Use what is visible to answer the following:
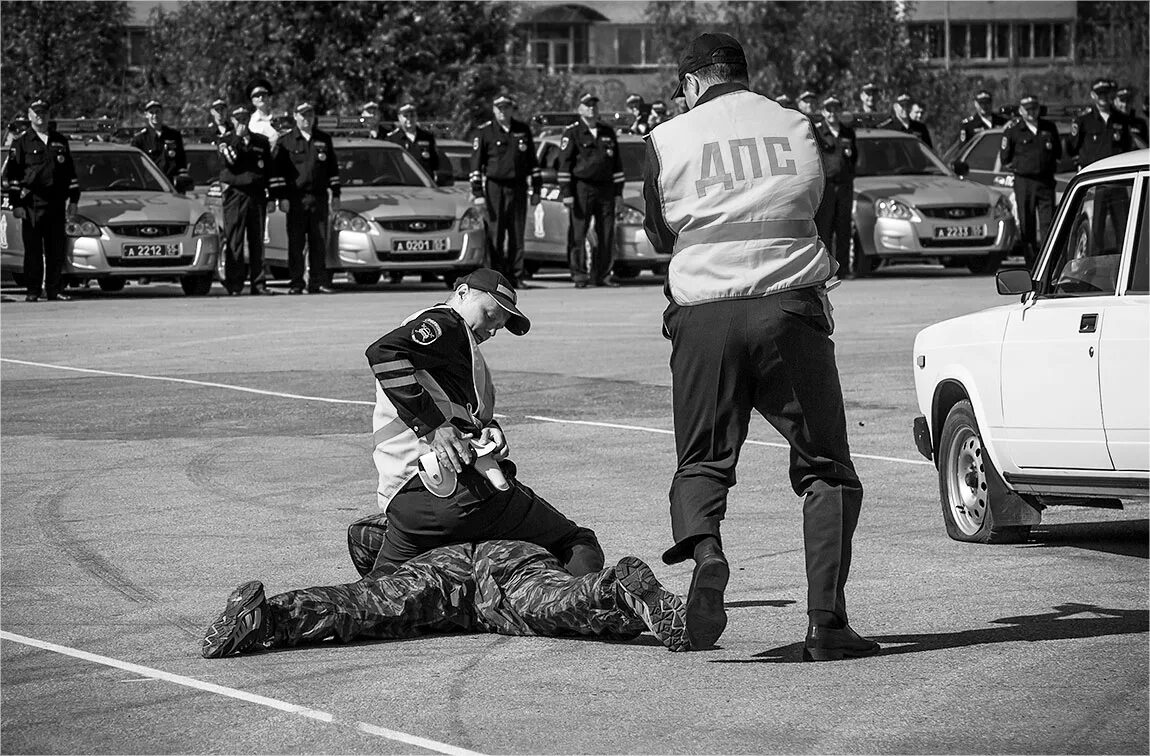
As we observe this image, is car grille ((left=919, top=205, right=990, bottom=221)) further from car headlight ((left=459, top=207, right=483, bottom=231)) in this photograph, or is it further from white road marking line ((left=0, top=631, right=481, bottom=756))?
white road marking line ((left=0, top=631, right=481, bottom=756))

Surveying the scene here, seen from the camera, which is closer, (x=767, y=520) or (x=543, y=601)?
(x=543, y=601)

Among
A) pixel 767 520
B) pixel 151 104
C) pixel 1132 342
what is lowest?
pixel 767 520

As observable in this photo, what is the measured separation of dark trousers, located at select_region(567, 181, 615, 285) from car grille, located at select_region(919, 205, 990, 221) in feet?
12.6

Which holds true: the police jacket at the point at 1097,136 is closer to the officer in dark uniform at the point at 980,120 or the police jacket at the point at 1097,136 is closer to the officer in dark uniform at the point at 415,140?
the officer in dark uniform at the point at 980,120

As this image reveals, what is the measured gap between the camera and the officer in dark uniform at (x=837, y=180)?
23516 millimetres

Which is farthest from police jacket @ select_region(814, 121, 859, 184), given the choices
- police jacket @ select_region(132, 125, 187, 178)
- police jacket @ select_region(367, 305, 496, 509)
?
police jacket @ select_region(367, 305, 496, 509)

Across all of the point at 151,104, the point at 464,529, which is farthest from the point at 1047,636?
the point at 151,104

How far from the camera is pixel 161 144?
2462cm

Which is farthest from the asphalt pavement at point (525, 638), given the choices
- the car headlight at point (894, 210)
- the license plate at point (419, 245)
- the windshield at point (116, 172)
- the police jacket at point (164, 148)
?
the police jacket at point (164, 148)

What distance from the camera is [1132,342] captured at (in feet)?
24.4

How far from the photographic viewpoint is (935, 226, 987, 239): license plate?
24.3 metres

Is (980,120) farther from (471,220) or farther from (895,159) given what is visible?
(471,220)

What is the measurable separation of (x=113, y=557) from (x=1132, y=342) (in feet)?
13.5

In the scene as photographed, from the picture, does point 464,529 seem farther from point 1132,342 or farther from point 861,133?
point 861,133
